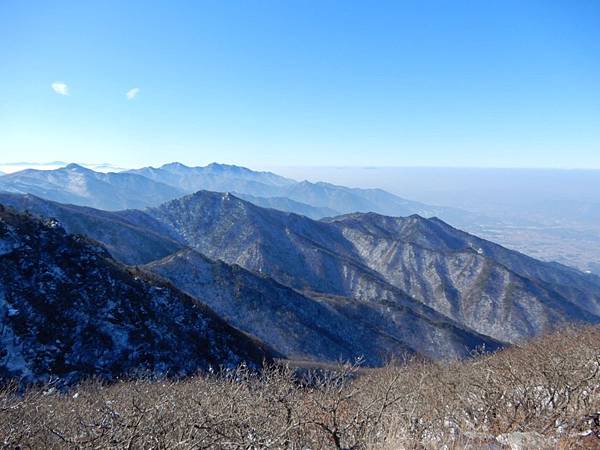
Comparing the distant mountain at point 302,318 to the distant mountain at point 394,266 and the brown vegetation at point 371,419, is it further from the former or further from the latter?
the brown vegetation at point 371,419

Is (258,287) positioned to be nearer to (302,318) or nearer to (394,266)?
(302,318)

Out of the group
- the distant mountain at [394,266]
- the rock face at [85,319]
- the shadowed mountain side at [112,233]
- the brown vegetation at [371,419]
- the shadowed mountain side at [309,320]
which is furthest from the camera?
the distant mountain at [394,266]

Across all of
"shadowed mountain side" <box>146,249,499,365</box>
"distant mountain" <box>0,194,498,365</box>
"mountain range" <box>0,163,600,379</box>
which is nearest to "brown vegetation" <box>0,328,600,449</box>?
"mountain range" <box>0,163,600,379</box>

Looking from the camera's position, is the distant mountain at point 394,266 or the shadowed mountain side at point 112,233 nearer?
the shadowed mountain side at point 112,233

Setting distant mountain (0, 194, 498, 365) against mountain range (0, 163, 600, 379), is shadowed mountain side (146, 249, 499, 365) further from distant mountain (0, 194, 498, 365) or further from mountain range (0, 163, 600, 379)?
mountain range (0, 163, 600, 379)

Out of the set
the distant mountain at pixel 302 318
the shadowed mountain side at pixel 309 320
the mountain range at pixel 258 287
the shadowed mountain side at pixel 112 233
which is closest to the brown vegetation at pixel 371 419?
the mountain range at pixel 258 287

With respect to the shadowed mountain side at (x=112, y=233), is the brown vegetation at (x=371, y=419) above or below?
above

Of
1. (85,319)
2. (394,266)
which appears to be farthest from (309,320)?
(394,266)
